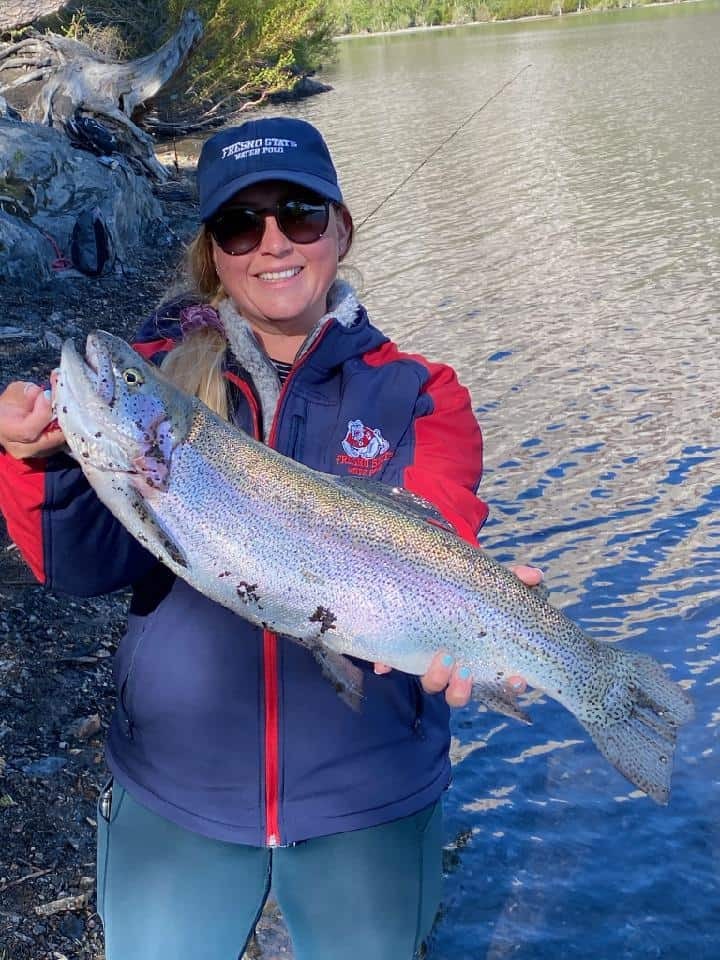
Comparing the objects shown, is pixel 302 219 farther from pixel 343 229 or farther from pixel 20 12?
pixel 20 12

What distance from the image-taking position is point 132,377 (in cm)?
262

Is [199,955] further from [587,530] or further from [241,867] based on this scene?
[587,530]

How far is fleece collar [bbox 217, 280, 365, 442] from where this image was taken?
297 centimetres

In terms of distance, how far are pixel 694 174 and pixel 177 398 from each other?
19.5 metres

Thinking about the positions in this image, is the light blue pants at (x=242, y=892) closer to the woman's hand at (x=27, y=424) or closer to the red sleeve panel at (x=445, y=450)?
the red sleeve panel at (x=445, y=450)

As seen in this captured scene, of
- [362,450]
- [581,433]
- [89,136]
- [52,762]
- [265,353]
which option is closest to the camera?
[362,450]

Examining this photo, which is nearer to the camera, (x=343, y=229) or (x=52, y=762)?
(x=343, y=229)

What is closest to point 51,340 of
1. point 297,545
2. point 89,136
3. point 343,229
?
point 343,229

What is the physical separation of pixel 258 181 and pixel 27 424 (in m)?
1.11

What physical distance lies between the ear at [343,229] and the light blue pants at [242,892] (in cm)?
200

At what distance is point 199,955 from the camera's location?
262 centimetres

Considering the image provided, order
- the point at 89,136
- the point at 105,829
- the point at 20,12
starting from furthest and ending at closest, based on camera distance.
Answer: the point at 20,12 → the point at 89,136 → the point at 105,829

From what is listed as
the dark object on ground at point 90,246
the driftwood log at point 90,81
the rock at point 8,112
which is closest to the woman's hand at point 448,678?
the dark object on ground at point 90,246

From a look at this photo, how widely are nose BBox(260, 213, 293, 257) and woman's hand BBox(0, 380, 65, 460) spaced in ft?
3.00
